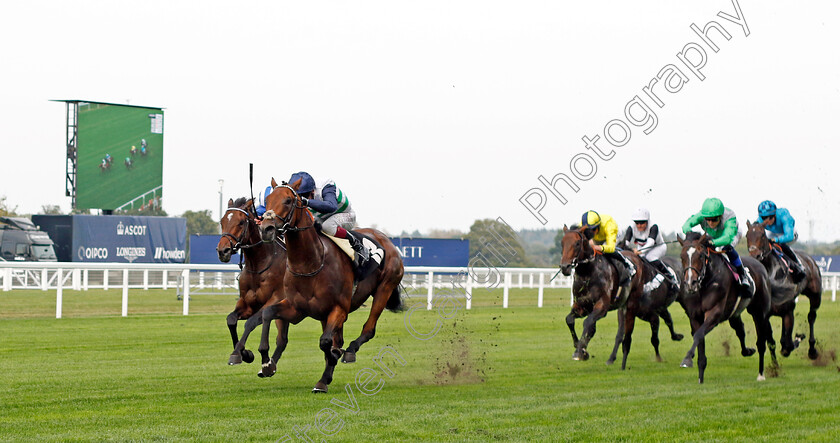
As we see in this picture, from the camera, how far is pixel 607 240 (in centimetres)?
1063

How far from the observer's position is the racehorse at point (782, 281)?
10.8 meters

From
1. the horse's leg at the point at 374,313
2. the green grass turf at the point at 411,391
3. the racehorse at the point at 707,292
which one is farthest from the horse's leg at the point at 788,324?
the horse's leg at the point at 374,313

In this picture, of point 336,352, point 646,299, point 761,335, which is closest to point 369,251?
point 336,352

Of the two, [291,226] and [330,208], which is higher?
[330,208]

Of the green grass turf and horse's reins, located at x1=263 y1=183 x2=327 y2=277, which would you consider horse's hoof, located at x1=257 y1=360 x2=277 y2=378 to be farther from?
horse's reins, located at x1=263 y1=183 x2=327 y2=277

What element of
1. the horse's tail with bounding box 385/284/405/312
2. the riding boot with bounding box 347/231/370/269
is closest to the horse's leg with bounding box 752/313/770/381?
the horse's tail with bounding box 385/284/405/312

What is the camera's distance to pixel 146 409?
7039 mm

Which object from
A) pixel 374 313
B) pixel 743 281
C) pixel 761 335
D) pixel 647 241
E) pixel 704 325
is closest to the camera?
pixel 374 313

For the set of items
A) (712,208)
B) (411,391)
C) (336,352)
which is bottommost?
(411,391)

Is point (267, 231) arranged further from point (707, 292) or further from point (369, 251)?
point (707, 292)

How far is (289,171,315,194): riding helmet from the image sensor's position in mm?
7664

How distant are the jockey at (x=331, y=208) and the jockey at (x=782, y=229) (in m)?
5.10

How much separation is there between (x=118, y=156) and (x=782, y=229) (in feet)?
76.6

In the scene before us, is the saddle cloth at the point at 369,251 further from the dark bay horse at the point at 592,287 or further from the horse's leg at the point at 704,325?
the horse's leg at the point at 704,325
